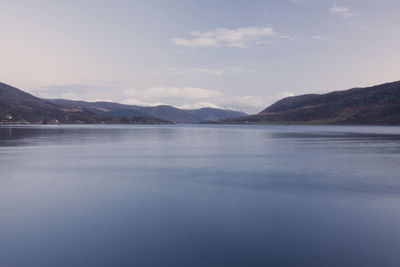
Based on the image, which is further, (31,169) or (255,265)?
(31,169)

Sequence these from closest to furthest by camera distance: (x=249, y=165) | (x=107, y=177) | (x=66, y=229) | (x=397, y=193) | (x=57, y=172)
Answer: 1. (x=66, y=229)
2. (x=397, y=193)
3. (x=107, y=177)
4. (x=57, y=172)
5. (x=249, y=165)

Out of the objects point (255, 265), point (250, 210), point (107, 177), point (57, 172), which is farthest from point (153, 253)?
point (57, 172)

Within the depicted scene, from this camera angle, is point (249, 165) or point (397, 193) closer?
point (397, 193)

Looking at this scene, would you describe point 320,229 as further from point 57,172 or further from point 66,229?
point 57,172

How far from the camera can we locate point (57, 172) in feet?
77.4

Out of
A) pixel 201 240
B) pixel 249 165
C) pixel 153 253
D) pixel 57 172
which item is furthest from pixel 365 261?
pixel 57 172

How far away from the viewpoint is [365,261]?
338 inches

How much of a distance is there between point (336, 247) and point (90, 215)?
10.1 metres

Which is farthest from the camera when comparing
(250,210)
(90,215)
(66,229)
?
(250,210)

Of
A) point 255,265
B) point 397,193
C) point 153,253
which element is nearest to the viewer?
point 255,265

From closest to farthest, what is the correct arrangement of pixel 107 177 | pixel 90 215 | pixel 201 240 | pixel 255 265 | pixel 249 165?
pixel 255 265, pixel 201 240, pixel 90 215, pixel 107 177, pixel 249 165

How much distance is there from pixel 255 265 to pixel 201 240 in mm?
2329

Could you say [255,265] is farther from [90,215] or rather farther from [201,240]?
[90,215]

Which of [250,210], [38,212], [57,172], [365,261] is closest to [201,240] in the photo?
[250,210]
